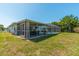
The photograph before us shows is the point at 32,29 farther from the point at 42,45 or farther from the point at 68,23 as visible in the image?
the point at 68,23

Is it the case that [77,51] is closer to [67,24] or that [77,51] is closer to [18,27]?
[67,24]

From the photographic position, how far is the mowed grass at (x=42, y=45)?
6215mm

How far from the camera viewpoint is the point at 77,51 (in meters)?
6.22

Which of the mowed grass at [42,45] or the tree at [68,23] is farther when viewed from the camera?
the tree at [68,23]

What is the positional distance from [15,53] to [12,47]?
0.32m

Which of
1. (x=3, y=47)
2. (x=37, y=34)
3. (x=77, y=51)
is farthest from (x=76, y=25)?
(x=3, y=47)

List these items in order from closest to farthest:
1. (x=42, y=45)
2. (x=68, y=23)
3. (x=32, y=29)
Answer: (x=42, y=45)
(x=32, y=29)
(x=68, y=23)

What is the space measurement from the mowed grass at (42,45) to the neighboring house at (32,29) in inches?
7.0

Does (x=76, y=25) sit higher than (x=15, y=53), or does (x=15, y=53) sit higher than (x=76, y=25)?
(x=76, y=25)

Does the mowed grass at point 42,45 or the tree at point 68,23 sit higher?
the tree at point 68,23

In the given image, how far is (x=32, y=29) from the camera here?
6.59 metres

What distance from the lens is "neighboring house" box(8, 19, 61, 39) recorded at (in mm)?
6531

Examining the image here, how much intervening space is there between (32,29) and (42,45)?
26.3 inches

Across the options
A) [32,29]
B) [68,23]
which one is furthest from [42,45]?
[68,23]
